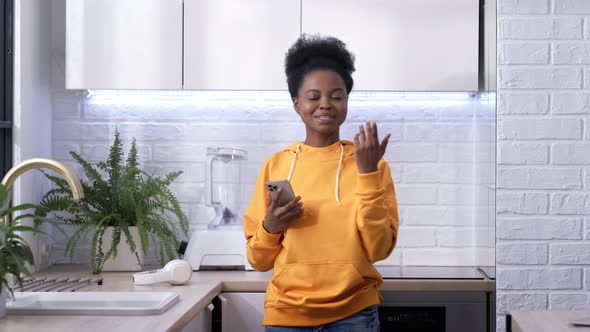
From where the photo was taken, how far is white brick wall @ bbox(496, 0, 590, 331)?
253 cm

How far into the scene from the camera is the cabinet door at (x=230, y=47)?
108 inches

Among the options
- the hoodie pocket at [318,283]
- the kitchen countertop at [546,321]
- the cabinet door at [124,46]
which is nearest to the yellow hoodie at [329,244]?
the hoodie pocket at [318,283]

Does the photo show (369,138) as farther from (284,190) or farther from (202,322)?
(202,322)

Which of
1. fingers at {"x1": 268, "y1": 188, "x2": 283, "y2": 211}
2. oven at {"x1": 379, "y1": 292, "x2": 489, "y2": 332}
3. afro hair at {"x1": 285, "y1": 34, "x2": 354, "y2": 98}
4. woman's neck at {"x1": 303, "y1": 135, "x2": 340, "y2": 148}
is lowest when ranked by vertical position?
oven at {"x1": 379, "y1": 292, "x2": 489, "y2": 332}

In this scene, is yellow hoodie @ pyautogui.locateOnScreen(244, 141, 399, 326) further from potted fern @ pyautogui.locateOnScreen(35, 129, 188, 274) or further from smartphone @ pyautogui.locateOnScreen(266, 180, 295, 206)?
potted fern @ pyautogui.locateOnScreen(35, 129, 188, 274)

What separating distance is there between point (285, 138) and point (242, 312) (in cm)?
79

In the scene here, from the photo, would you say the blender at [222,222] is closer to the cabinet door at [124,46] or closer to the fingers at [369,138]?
the cabinet door at [124,46]

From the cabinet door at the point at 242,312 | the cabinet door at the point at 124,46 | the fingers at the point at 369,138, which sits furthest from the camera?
the cabinet door at the point at 124,46

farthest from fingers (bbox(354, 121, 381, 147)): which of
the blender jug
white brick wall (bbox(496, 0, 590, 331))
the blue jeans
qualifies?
the blender jug

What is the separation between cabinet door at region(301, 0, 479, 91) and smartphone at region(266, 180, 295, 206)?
975mm

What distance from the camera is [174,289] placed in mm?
2199

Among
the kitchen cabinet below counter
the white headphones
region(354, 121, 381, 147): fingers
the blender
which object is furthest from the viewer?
the blender

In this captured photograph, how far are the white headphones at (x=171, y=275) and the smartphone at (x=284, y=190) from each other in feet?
1.68

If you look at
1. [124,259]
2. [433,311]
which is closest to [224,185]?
[124,259]
